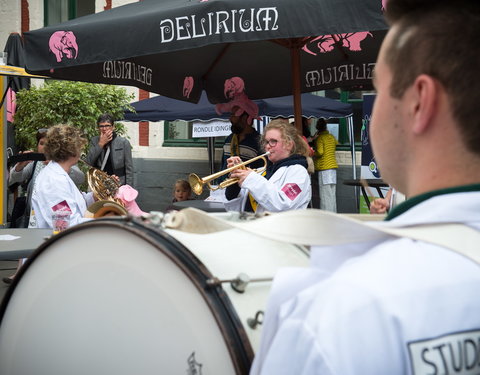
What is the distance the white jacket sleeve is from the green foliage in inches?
202

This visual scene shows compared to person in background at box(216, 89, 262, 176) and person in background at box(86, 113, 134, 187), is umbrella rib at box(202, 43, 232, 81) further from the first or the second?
person in background at box(86, 113, 134, 187)

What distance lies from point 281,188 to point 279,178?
92 mm

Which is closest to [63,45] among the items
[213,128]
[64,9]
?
[213,128]

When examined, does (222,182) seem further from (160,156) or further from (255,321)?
(160,156)

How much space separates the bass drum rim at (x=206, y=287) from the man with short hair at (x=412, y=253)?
313 millimetres

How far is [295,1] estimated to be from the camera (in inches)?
142

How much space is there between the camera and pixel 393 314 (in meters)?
0.80

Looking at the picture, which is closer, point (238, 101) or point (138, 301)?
point (138, 301)

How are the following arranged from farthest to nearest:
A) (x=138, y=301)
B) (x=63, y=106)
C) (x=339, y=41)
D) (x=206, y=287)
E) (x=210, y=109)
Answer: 1. (x=210, y=109)
2. (x=63, y=106)
3. (x=339, y=41)
4. (x=138, y=301)
5. (x=206, y=287)

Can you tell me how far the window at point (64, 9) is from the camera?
44.7 ft

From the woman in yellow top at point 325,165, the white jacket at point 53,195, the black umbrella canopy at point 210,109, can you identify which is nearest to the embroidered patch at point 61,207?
the white jacket at point 53,195

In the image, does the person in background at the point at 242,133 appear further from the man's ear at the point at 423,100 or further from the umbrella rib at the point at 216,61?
the man's ear at the point at 423,100

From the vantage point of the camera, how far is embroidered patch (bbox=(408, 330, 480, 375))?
82 cm

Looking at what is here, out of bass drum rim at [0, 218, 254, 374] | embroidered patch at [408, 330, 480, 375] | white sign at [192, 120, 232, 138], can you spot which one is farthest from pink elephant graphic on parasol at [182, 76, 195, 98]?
embroidered patch at [408, 330, 480, 375]
